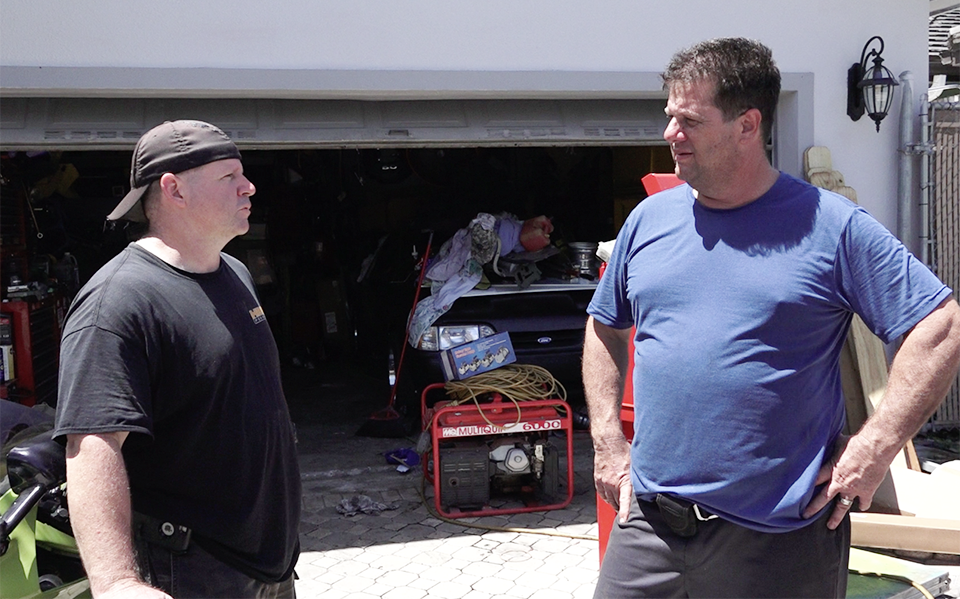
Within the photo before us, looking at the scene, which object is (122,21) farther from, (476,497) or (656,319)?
(656,319)

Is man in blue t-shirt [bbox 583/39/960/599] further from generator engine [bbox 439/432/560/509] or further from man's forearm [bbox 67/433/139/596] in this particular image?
generator engine [bbox 439/432/560/509]

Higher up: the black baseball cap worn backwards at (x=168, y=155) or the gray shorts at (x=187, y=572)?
the black baseball cap worn backwards at (x=168, y=155)

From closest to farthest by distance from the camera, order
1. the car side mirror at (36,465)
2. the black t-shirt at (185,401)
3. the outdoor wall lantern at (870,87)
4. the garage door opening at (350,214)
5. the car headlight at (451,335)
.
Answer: the black t-shirt at (185,401)
the car side mirror at (36,465)
the outdoor wall lantern at (870,87)
the car headlight at (451,335)
the garage door opening at (350,214)

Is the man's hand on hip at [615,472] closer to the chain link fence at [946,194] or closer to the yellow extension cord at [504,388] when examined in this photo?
the yellow extension cord at [504,388]

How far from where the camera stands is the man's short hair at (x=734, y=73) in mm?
2332

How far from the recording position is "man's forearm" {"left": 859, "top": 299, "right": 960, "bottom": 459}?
6.87 ft

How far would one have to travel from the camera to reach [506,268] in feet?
22.7

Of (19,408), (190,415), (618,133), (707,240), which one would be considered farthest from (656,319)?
(618,133)

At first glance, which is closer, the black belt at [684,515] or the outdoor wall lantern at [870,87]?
the black belt at [684,515]

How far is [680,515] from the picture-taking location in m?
2.32

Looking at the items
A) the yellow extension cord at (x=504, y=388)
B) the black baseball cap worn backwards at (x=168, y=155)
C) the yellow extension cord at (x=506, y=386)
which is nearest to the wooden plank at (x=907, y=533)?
the yellow extension cord at (x=504, y=388)

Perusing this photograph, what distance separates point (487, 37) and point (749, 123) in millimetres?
3588

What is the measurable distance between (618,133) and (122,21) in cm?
332

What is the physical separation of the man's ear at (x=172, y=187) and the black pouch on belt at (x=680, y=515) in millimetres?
1554
